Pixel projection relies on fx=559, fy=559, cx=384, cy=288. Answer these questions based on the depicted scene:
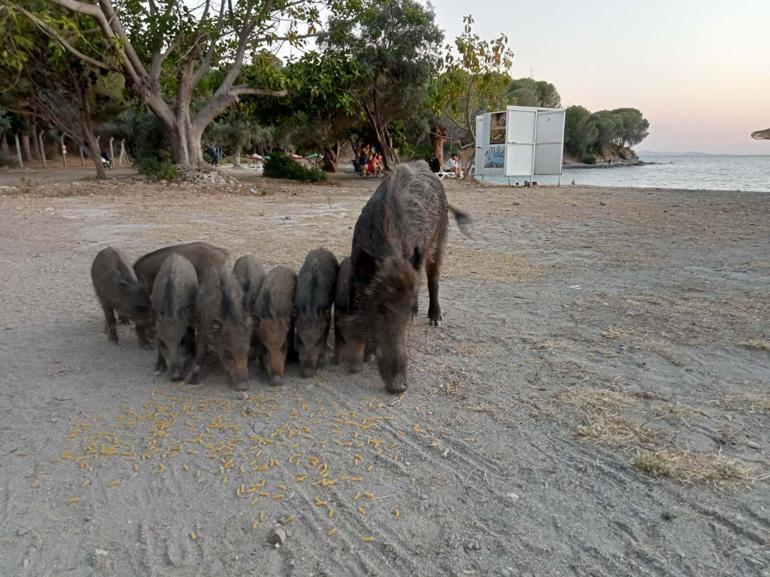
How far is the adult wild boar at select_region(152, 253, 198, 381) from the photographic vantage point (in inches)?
169

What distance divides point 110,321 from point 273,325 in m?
1.89

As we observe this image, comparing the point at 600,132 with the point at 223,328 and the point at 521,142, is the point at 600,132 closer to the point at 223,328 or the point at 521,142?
the point at 521,142

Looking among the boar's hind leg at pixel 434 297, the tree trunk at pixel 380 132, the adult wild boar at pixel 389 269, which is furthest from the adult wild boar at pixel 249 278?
the tree trunk at pixel 380 132

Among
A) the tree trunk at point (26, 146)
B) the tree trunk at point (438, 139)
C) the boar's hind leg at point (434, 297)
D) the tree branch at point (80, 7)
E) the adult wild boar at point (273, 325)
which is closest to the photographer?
the adult wild boar at point (273, 325)

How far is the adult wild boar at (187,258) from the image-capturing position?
5117 millimetres

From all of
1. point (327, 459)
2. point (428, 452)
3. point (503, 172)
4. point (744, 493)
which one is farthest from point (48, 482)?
point (503, 172)

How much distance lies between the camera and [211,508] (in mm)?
2877

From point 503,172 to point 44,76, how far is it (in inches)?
784

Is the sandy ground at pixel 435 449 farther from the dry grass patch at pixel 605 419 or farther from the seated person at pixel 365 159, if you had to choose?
the seated person at pixel 365 159

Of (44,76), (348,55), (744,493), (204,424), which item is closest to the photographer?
(744,493)

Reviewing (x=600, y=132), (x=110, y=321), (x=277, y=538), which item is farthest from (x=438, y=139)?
(x=600, y=132)

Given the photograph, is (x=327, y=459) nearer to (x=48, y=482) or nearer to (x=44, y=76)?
(x=48, y=482)

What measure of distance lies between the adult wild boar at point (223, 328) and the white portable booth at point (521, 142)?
22.1m

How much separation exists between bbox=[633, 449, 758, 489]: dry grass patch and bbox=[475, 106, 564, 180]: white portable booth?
22798 millimetres
